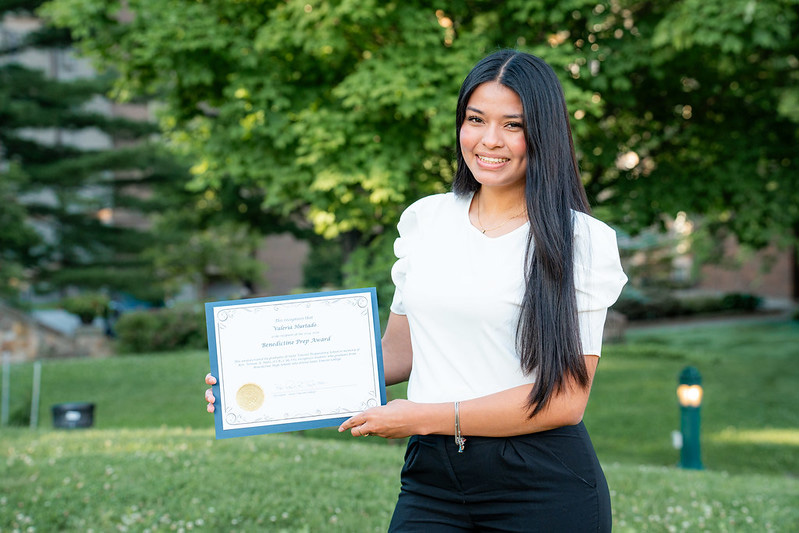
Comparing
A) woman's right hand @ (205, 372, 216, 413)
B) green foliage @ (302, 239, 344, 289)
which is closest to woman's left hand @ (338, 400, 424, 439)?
woman's right hand @ (205, 372, 216, 413)

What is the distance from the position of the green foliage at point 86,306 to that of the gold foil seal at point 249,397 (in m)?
18.0

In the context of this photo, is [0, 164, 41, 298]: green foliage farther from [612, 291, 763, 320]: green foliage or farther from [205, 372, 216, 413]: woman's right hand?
[612, 291, 763, 320]: green foliage

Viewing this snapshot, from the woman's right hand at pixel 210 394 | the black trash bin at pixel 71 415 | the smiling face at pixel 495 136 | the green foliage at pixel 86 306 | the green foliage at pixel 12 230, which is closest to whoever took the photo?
the smiling face at pixel 495 136

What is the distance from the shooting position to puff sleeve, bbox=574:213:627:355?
1.99 metres

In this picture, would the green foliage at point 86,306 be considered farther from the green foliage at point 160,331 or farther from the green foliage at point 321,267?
the green foliage at point 321,267

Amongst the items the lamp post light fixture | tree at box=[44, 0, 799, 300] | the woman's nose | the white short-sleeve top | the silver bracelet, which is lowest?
the lamp post light fixture

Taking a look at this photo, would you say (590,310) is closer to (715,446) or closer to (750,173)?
(750,173)

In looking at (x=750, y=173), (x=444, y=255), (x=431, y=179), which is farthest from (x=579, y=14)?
(x=444, y=255)

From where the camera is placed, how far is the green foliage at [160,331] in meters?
17.6

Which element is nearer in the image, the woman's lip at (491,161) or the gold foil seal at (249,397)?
the woman's lip at (491,161)

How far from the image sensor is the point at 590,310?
1.99m

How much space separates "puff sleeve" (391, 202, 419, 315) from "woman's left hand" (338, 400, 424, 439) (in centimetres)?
35

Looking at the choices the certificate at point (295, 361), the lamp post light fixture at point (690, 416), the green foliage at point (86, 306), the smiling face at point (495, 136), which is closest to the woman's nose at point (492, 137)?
the smiling face at point (495, 136)

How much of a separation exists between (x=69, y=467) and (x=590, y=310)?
4884mm
